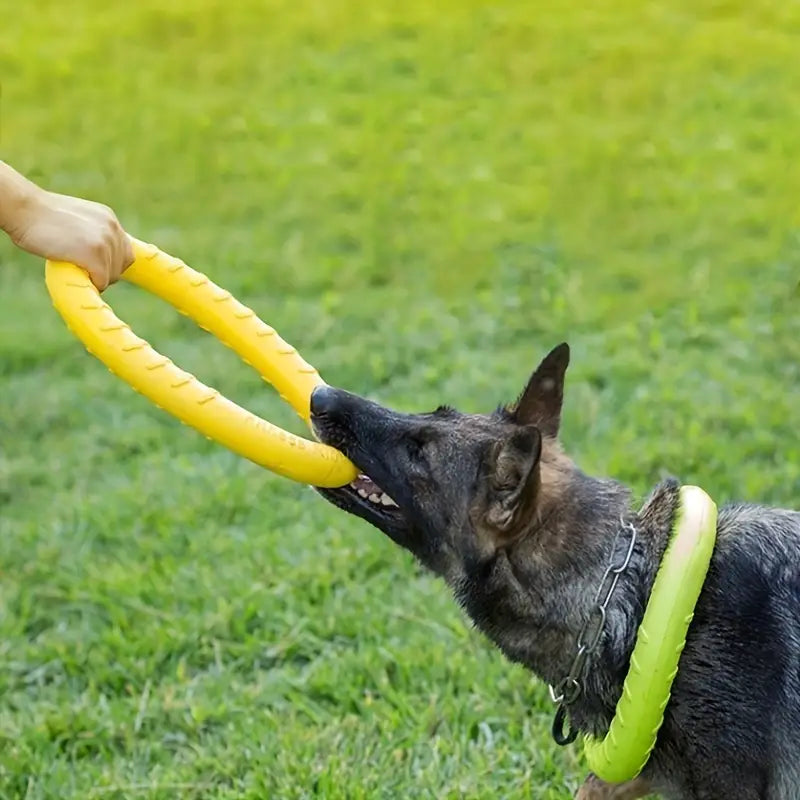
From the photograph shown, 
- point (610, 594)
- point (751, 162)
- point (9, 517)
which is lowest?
point (9, 517)

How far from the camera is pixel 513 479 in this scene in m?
3.55

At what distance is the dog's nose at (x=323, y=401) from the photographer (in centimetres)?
384

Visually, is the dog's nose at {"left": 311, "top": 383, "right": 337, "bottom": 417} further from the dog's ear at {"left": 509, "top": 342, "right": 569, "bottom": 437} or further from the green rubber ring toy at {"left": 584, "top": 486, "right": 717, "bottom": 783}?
the green rubber ring toy at {"left": 584, "top": 486, "right": 717, "bottom": 783}

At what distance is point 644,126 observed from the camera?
438 inches

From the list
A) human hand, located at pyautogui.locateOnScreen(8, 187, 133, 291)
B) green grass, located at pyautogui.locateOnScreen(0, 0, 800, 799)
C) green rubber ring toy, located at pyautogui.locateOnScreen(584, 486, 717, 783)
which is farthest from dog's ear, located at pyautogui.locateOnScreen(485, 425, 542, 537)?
human hand, located at pyautogui.locateOnScreen(8, 187, 133, 291)

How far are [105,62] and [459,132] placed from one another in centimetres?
450

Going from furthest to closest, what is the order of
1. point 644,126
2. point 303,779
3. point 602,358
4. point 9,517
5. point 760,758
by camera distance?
point 644,126
point 602,358
point 9,517
point 303,779
point 760,758

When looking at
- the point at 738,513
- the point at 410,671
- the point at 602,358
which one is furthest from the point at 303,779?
the point at 602,358

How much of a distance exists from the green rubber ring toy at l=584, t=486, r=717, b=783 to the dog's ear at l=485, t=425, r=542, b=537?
44cm

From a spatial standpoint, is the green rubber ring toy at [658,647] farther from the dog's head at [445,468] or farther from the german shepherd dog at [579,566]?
the dog's head at [445,468]

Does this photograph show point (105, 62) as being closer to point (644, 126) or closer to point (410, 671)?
point (644, 126)

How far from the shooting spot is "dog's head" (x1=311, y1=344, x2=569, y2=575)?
3598 mm

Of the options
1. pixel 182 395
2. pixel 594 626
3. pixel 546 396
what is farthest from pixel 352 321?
pixel 594 626

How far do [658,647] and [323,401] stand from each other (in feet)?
4.34
